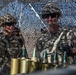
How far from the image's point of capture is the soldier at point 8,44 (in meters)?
5.18

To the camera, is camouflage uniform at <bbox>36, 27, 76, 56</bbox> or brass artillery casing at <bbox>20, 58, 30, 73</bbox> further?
camouflage uniform at <bbox>36, 27, 76, 56</bbox>

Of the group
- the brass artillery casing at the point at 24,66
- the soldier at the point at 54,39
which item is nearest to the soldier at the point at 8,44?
the soldier at the point at 54,39

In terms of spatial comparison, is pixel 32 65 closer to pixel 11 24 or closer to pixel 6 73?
pixel 6 73

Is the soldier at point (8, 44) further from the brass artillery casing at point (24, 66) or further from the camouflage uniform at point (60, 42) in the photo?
the brass artillery casing at point (24, 66)

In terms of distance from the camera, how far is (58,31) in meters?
5.95

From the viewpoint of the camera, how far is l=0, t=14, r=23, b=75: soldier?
5.18 metres

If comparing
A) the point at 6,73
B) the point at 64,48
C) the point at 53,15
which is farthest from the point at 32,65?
the point at 53,15

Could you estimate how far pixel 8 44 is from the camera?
546 cm

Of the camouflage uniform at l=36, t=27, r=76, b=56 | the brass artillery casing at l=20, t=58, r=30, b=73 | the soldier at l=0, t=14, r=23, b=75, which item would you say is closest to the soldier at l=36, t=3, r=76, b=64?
the camouflage uniform at l=36, t=27, r=76, b=56

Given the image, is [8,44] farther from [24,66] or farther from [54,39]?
[24,66]

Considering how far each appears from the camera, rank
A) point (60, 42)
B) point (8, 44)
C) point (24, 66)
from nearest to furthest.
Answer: point (24, 66), point (8, 44), point (60, 42)

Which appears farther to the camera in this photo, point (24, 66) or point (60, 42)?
point (60, 42)

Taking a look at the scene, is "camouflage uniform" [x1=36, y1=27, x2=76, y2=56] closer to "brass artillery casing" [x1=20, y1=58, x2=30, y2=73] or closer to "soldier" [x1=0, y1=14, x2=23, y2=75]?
"soldier" [x1=0, y1=14, x2=23, y2=75]

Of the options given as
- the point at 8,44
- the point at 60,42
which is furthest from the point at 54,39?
the point at 8,44
